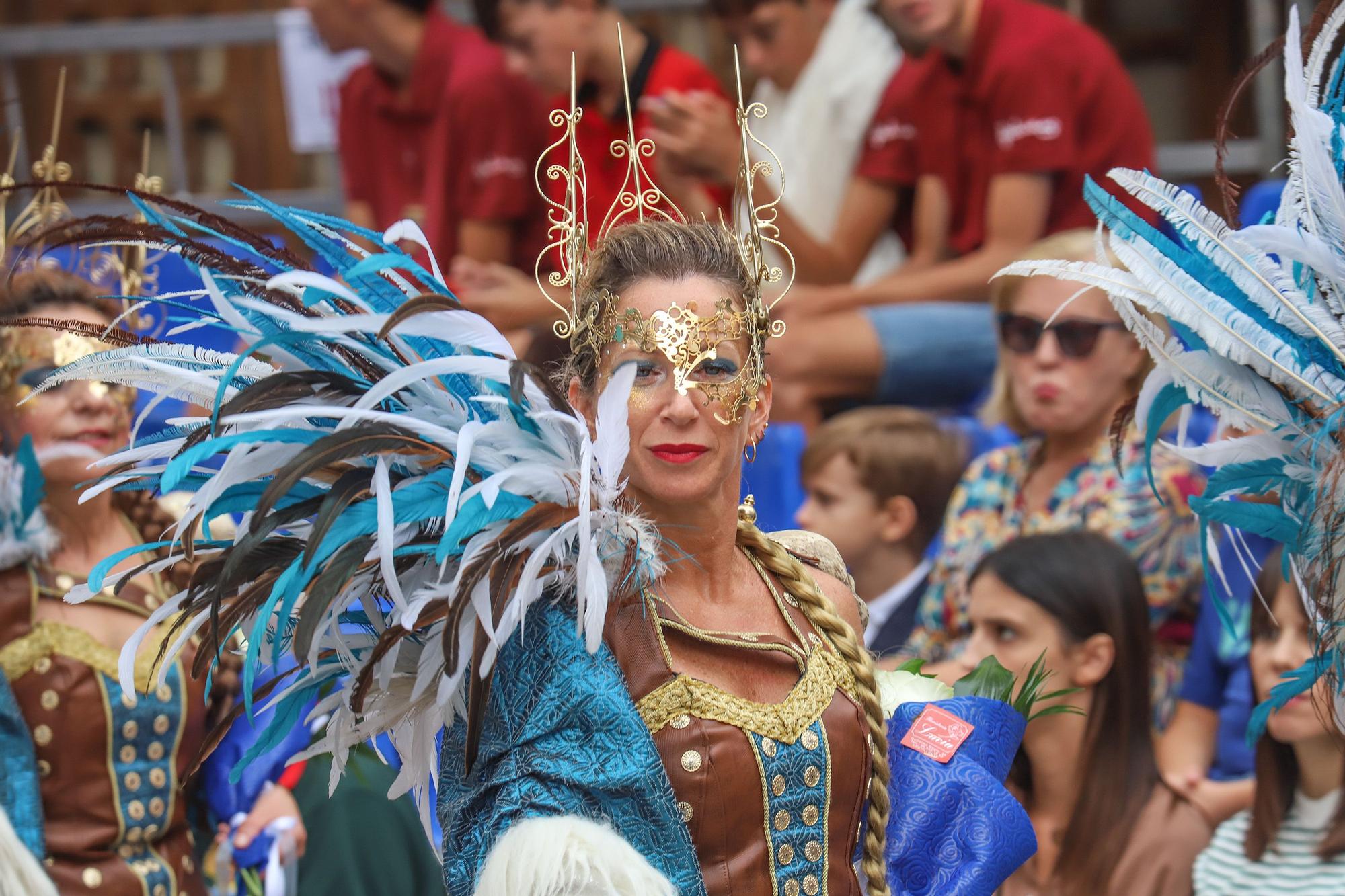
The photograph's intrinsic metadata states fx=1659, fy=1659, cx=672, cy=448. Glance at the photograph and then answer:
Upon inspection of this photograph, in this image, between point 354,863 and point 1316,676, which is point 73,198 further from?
point 1316,676

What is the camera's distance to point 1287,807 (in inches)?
135

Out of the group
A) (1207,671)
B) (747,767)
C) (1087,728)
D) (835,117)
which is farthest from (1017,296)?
(747,767)

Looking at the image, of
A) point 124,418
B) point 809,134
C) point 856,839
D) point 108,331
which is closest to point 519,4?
point 809,134

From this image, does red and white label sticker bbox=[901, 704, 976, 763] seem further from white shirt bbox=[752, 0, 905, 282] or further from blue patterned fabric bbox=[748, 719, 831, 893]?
white shirt bbox=[752, 0, 905, 282]

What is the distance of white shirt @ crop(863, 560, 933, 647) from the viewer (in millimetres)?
4406

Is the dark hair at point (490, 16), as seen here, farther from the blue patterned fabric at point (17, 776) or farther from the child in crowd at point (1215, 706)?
the child in crowd at point (1215, 706)

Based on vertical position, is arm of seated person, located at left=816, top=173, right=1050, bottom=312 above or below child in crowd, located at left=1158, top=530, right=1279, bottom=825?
above

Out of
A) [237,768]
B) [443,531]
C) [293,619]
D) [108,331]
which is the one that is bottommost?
[237,768]

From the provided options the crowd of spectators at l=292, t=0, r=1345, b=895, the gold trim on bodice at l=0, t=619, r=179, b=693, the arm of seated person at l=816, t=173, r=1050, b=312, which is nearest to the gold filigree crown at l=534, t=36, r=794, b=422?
the crowd of spectators at l=292, t=0, r=1345, b=895

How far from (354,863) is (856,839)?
2.08 metres

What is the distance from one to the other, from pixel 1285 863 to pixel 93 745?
2.52 meters

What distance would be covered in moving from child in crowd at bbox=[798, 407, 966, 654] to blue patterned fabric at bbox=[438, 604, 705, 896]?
7.72 ft

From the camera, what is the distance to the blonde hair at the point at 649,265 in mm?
2371

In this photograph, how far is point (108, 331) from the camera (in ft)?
7.66
